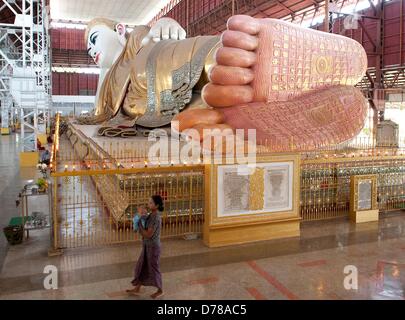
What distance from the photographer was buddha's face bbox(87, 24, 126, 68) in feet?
36.7

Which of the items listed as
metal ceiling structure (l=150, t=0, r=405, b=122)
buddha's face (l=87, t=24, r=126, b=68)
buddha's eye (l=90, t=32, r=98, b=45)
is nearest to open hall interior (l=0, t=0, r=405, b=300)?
buddha's face (l=87, t=24, r=126, b=68)

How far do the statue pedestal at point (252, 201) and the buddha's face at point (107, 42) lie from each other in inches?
326

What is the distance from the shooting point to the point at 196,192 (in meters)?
4.15

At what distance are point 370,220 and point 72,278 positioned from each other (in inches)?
131

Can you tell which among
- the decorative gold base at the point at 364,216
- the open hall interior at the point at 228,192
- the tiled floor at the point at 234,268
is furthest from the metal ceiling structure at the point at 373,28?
the tiled floor at the point at 234,268

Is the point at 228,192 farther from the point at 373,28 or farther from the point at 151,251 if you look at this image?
the point at 373,28

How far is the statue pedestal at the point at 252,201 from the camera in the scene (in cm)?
376

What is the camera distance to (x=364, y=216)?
4.70m

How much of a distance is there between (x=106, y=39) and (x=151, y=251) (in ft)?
31.7

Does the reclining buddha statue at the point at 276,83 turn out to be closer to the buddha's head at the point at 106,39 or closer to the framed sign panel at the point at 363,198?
the framed sign panel at the point at 363,198

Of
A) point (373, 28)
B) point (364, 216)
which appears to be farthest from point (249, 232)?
point (373, 28)

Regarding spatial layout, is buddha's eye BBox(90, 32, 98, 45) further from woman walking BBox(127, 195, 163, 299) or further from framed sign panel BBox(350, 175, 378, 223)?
woman walking BBox(127, 195, 163, 299)

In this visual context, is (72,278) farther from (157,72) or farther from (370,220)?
(157,72)
